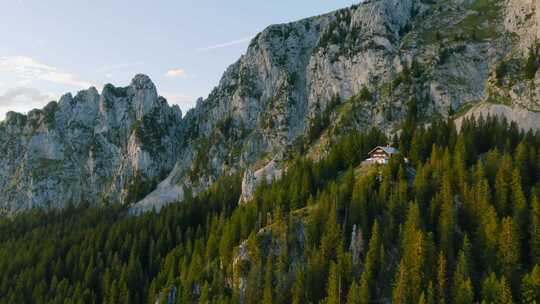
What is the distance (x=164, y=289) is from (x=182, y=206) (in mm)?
60810

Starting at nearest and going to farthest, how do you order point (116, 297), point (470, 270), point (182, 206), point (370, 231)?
1. point (470, 270)
2. point (370, 231)
3. point (116, 297)
4. point (182, 206)

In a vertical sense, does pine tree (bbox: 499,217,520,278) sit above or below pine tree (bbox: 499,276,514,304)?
above

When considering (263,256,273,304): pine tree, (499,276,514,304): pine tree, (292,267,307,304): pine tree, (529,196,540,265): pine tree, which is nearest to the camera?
(499,276,514,304): pine tree

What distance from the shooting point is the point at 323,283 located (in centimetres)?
9431

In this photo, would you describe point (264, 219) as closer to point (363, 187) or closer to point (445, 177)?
point (363, 187)

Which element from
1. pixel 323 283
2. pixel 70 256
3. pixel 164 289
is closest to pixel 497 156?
pixel 323 283

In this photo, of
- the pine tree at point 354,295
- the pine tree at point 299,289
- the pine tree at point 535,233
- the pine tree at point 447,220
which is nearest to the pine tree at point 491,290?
the pine tree at point 447,220

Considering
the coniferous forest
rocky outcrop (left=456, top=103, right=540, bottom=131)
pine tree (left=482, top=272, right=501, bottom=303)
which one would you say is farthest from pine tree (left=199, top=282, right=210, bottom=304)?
rocky outcrop (left=456, top=103, right=540, bottom=131)

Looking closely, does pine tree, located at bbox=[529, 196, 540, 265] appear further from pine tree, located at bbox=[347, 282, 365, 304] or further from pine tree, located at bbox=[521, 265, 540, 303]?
pine tree, located at bbox=[347, 282, 365, 304]

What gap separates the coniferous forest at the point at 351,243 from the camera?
8506 cm

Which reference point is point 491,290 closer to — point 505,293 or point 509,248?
point 505,293

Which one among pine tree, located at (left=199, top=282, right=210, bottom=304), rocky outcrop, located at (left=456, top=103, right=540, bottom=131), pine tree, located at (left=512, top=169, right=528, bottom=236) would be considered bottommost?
pine tree, located at (left=199, top=282, right=210, bottom=304)

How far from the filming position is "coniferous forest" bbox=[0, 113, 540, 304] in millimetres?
85062

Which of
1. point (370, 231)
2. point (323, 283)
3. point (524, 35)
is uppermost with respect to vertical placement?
point (524, 35)
